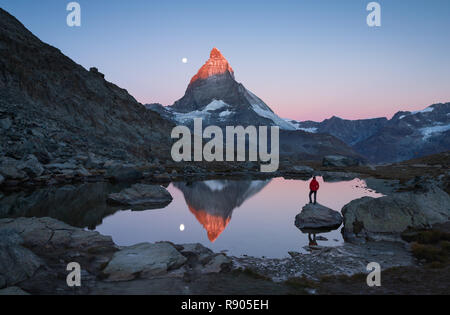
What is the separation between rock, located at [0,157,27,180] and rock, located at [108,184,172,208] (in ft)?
54.1

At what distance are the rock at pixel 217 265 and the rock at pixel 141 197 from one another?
61.9ft

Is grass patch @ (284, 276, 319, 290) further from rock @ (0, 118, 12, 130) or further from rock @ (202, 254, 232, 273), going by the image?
rock @ (0, 118, 12, 130)

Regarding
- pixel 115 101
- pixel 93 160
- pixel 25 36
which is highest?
pixel 25 36

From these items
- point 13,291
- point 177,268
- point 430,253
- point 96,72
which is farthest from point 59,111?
point 430,253

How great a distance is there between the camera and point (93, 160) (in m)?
60.2

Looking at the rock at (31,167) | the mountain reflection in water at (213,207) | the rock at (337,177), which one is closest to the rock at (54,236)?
the mountain reflection in water at (213,207)

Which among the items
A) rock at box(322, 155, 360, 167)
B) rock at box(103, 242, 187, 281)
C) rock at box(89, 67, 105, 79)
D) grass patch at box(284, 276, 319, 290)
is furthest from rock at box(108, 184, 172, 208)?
rock at box(322, 155, 360, 167)

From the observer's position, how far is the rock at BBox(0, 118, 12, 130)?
50.7 m

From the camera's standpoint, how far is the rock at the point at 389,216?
19.4m
